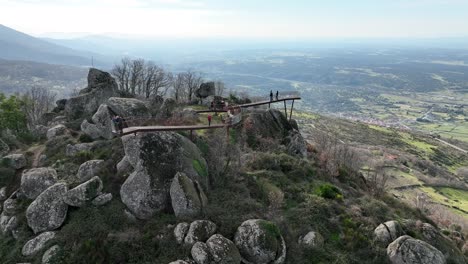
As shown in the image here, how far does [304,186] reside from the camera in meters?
33.9

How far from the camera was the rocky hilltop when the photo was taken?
22234 mm

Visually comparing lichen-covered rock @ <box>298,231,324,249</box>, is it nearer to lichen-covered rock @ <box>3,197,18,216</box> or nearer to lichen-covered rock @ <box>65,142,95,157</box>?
lichen-covered rock @ <box>65,142,95,157</box>

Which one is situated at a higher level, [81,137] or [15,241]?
[81,137]

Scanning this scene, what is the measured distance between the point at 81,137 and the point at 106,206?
13.9 meters

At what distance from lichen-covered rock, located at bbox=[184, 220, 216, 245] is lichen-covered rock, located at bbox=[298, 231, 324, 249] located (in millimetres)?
7207

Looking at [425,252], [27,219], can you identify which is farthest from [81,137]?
[425,252]

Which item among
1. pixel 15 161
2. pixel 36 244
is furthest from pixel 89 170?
pixel 15 161

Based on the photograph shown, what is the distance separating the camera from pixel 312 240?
977 inches

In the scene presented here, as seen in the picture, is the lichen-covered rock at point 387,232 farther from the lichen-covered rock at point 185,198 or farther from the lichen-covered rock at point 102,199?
the lichen-covered rock at point 102,199

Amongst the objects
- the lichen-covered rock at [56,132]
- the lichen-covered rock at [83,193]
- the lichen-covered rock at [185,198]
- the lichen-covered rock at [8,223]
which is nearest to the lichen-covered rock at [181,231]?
the lichen-covered rock at [185,198]

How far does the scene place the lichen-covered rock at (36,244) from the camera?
22859 millimetres

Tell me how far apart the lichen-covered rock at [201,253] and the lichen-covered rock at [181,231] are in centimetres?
139

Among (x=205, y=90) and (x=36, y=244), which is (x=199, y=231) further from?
(x=205, y=90)

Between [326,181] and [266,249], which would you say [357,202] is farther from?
[266,249]
